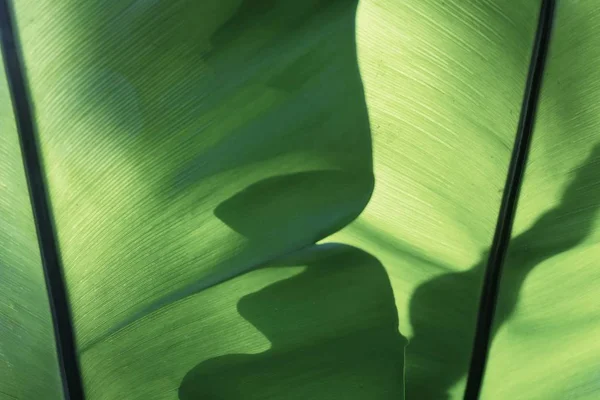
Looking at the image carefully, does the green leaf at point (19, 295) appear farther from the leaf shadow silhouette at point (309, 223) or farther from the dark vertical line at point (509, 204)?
the dark vertical line at point (509, 204)

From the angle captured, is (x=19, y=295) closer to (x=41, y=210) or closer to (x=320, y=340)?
(x=41, y=210)

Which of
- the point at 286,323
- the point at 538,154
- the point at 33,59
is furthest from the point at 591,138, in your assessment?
the point at 33,59

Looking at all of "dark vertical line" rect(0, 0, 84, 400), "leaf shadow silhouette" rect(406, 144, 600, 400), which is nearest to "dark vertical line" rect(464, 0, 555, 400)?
"leaf shadow silhouette" rect(406, 144, 600, 400)

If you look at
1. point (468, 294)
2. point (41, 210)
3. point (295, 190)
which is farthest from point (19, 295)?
point (468, 294)

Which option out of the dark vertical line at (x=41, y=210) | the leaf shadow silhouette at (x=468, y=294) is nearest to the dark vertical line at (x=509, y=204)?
the leaf shadow silhouette at (x=468, y=294)

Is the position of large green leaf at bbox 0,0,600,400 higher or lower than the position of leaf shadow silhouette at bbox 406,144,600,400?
higher

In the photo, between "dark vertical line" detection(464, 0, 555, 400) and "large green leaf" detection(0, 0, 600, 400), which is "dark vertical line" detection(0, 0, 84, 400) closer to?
"large green leaf" detection(0, 0, 600, 400)
